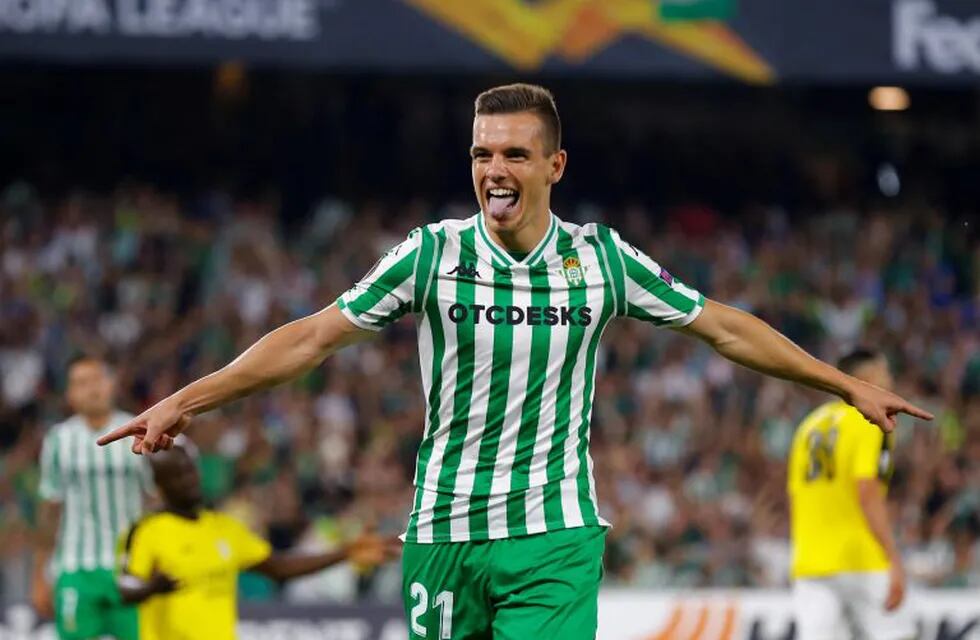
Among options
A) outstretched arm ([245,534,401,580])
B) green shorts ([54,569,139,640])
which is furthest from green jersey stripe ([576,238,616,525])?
green shorts ([54,569,139,640])

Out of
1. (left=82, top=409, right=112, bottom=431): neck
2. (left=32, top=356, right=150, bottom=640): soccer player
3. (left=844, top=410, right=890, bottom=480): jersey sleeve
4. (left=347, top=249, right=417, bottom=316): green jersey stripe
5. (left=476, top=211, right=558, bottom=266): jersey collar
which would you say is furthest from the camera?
(left=82, top=409, right=112, bottom=431): neck

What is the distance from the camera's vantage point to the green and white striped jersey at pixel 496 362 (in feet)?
16.5

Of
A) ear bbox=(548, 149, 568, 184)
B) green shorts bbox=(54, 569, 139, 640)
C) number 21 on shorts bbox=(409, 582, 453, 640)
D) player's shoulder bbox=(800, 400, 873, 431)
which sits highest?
ear bbox=(548, 149, 568, 184)

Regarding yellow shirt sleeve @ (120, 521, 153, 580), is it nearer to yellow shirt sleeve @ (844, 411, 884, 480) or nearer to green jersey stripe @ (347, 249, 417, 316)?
green jersey stripe @ (347, 249, 417, 316)

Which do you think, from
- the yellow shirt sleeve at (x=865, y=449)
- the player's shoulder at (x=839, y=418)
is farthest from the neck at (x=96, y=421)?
the yellow shirt sleeve at (x=865, y=449)

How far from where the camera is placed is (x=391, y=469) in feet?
46.2

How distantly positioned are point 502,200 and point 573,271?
301 mm

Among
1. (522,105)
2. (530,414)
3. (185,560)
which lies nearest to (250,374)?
(530,414)

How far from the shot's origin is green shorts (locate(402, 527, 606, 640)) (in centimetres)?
501

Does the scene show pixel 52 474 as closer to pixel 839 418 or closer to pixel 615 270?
pixel 839 418

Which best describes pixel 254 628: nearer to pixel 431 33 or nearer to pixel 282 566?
pixel 282 566

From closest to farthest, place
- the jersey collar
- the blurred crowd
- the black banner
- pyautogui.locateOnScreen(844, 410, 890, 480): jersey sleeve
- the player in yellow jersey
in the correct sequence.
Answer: the jersey collar
the player in yellow jersey
pyautogui.locateOnScreen(844, 410, 890, 480): jersey sleeve
the blurred crowd
the black banner

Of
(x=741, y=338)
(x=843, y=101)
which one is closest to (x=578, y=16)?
(x=843, y=101)

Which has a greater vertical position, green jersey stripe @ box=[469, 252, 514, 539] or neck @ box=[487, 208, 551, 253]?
neck @ box=[487, 208, 551, 253]
